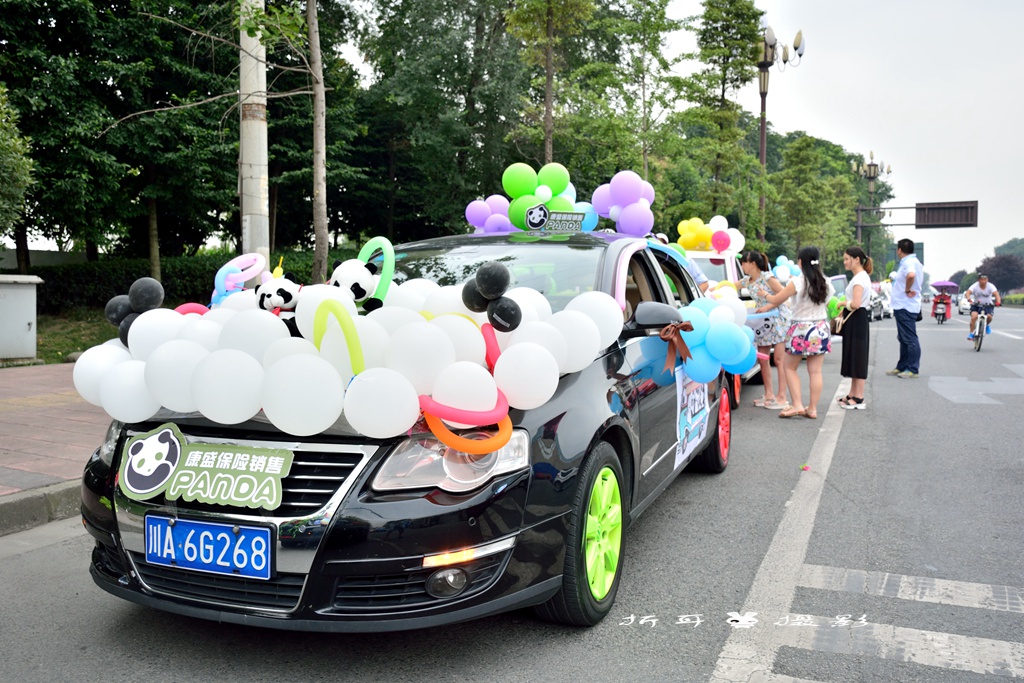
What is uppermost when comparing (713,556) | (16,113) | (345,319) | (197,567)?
(16,113)

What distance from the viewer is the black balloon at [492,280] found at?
294 centimetres

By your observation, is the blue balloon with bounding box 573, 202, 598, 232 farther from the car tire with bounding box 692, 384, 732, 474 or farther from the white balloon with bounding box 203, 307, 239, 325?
the white balloon with bounding box 203, 307, 239, 325

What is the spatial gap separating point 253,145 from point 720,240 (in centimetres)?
539

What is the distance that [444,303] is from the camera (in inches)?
133

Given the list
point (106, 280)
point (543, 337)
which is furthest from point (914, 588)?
point (106, 280)

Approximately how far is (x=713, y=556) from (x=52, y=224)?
55.0 ft

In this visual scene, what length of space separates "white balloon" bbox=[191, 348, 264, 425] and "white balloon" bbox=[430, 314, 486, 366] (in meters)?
0.66

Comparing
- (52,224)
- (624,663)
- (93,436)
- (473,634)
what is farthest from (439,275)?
(52,224)

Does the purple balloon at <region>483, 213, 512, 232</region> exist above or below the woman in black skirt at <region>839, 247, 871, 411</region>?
above

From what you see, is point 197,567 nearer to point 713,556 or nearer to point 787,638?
point 787,638

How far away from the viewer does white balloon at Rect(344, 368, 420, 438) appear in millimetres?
2672

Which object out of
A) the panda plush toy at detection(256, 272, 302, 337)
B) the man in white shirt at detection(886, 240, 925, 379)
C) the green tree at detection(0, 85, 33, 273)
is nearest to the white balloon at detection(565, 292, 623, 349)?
the panda plush toy at detection(256, 272, 302, 337)

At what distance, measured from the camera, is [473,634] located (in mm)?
3258

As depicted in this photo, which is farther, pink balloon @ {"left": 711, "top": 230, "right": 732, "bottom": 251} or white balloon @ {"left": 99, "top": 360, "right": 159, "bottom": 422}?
pink balloon @ {"left": 711, "top": 230, "right": 732, "bottom": 251}
